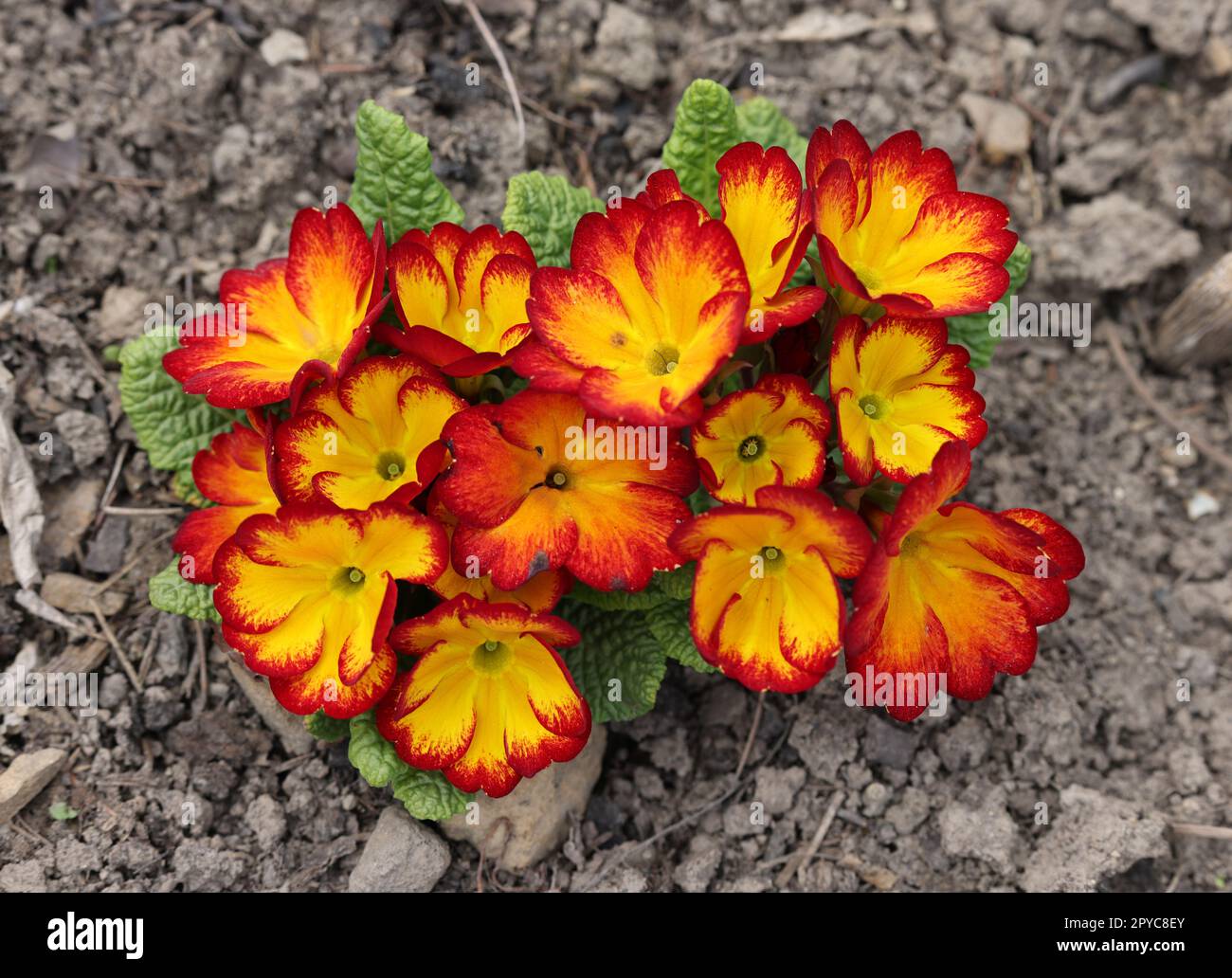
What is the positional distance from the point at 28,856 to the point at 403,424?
151 cm

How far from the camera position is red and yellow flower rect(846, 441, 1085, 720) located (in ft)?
8.35

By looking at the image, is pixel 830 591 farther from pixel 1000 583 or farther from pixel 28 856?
pixel 28 856

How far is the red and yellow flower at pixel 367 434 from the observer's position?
270 centimetres

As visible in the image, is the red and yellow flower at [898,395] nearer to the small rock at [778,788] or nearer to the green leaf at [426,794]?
the small rock at [778,788]

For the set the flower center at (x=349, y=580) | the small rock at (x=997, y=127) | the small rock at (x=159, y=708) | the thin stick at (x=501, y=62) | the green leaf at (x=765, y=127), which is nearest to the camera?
the flower center at (x=349, y=580)

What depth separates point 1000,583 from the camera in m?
2.61

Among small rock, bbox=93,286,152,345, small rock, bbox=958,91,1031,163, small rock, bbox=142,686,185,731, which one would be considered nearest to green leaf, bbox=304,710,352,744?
small rock, bbox=142,686,185,731

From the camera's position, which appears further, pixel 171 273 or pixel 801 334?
pixel 171 273

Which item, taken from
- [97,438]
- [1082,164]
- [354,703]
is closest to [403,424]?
[354,703]

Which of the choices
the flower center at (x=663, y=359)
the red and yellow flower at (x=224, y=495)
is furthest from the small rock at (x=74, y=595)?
the flower center at (x=663, y=359)

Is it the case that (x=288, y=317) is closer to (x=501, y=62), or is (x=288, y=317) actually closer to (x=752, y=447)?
(x=752, y=447)

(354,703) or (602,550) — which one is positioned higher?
(602,550)

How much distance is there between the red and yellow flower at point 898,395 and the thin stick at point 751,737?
110 centimetres

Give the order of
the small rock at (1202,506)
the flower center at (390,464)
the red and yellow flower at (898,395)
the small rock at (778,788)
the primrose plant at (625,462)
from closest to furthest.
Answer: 1. the primrose plant at (625,462)
2. the red and yellow flower at (898,395)
3. the flower center at (390,464)
4. the small rock at (778,788)
5. the small rock at (1202,506)
